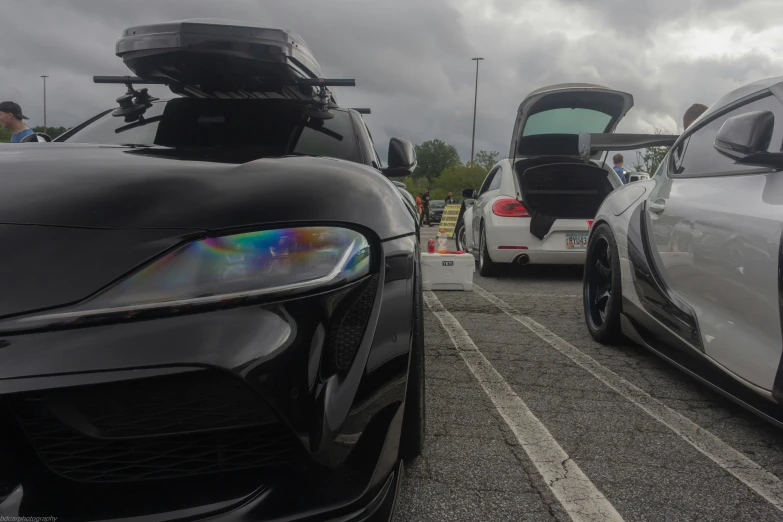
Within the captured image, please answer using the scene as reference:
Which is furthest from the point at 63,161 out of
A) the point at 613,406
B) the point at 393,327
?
the point at 613,406

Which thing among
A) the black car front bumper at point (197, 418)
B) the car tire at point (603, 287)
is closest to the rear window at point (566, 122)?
the car tire at point (603, 287)

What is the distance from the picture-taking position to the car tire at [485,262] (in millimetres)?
6938

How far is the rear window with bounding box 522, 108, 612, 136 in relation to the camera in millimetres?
7015

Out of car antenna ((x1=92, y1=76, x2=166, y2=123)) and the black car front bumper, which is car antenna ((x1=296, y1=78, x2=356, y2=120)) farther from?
the black car front bumper

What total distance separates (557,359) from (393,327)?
221 cm

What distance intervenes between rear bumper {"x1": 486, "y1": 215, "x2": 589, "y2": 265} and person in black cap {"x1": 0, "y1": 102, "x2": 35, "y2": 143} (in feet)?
14.9

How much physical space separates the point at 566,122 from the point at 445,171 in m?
77.7

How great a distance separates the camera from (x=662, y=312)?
2783 millimetres

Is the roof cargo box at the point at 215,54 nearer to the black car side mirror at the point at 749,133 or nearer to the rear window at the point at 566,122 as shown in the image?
the black car side mirror at the point at 749,133

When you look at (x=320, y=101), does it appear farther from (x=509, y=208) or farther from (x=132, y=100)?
(x=509, y=208)

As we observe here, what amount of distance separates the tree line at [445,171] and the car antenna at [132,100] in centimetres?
4509

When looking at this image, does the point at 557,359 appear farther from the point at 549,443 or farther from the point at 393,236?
the point at 393,236

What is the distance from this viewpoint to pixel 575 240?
6449mm

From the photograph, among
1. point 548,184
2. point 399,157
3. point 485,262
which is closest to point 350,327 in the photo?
point 399,157
